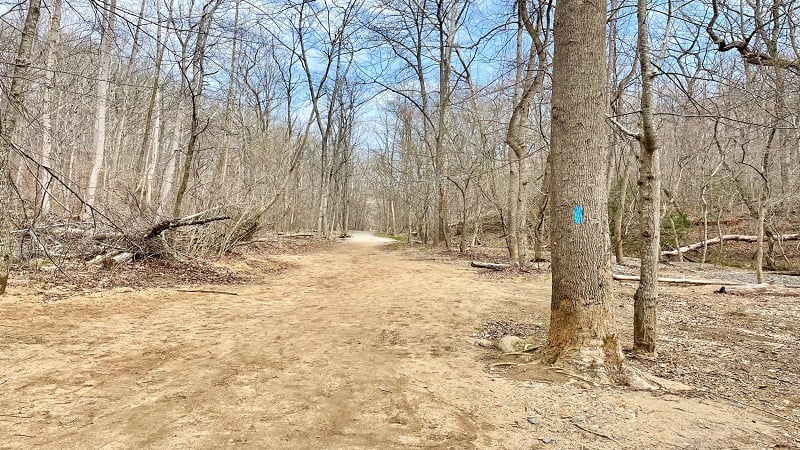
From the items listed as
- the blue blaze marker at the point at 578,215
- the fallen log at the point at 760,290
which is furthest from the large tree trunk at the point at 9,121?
the fallen log at the point at 760,290

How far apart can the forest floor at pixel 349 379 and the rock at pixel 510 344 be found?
0.53 ft

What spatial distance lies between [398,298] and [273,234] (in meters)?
12.0

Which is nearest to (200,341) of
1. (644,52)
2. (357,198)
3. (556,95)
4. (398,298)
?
(398,298)

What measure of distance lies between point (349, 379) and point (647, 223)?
315cm

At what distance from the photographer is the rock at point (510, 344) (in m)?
3.98

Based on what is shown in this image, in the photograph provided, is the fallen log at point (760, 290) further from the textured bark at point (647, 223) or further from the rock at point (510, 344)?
the rock at point (510, 344)

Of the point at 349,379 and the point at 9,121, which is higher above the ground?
the point at 9,121

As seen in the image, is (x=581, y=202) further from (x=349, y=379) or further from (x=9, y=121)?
(x=9, y=121)

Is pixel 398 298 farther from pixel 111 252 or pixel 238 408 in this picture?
pixel 111 252

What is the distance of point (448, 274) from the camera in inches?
388

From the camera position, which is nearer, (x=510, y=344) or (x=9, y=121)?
(x=510, y=344)

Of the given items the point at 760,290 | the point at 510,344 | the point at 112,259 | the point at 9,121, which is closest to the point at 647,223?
the point at 510,344

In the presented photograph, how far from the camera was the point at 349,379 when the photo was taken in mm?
3213

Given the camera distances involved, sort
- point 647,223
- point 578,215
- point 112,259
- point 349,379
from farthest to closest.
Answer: point 112,259 < point 647,223 < point 578,215 < point 349,379
